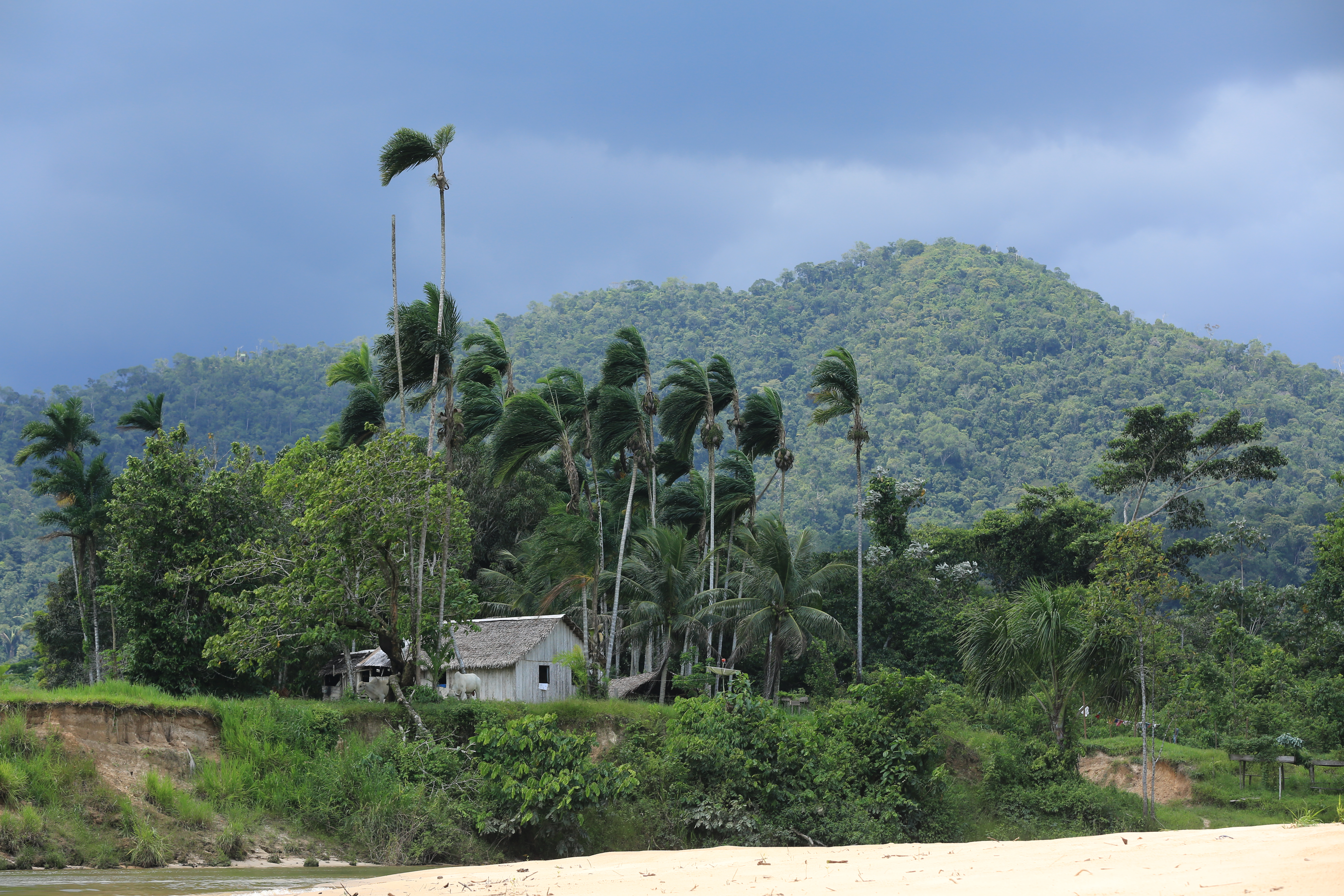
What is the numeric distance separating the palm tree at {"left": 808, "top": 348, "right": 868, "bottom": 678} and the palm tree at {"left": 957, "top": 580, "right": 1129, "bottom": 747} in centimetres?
1014

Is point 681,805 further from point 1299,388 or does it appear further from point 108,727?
point 1299,388

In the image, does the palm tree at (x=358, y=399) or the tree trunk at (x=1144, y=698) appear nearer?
the tree trunk at (x=1144, y=698)

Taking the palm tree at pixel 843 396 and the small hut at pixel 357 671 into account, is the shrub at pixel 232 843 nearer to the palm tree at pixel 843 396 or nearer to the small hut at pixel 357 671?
the small hut at pixel 357 671

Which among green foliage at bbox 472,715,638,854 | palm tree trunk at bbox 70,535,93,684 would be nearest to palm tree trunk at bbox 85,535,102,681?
palm tree trunk at bbox 70,535,93,684

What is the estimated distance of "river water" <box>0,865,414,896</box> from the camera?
1296 cm

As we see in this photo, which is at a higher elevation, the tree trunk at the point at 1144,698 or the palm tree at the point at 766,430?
the palm tree at the point at 766,430

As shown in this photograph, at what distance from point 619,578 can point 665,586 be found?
2286mm

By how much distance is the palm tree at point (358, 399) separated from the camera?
114 feet

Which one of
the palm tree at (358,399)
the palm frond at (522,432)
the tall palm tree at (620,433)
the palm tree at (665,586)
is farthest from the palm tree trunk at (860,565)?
the palm tree at (358,399)

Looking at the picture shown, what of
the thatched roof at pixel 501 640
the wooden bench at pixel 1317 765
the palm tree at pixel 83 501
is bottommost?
the wooden bench at pixel 1317 765

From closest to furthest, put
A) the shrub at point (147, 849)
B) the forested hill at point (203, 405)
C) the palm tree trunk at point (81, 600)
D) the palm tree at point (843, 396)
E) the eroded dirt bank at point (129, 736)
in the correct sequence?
the shrub at point (147, 849)
the eroded dirt bank at point (129, 736)
the palm tree at point (843, 396)
the palm tree trunk at point (81, 600)
the forested hill at point (203, 405)

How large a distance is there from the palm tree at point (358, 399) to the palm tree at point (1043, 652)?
1993 centimetres

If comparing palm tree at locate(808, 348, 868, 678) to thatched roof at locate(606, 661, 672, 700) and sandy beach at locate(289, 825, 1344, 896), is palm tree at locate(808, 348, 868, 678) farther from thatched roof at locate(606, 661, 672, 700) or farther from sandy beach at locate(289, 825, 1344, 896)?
sandy beach at locate(289, 825, 1344, 896)

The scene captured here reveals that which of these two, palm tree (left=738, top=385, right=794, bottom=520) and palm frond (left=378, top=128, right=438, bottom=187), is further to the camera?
palm tree (left=738, top=385, right=794, bottom=520)
